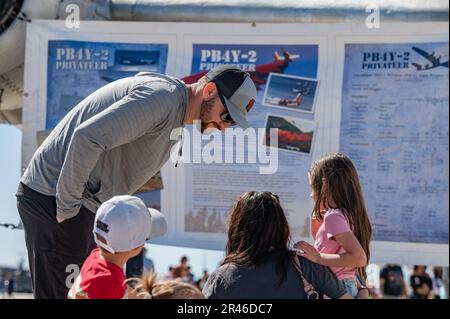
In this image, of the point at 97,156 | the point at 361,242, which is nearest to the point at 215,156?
the point at 361,242

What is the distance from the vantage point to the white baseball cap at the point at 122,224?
8.16 ft

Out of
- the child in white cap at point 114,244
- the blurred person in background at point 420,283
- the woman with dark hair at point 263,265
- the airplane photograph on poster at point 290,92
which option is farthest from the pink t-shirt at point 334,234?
the blurred person in background at point 420,283

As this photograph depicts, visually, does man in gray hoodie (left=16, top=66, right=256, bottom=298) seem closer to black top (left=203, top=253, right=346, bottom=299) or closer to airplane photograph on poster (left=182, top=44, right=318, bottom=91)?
black top (left=203, top=253, right=346, bottom=299)

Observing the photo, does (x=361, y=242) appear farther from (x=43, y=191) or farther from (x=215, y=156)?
(x=215, y=156)

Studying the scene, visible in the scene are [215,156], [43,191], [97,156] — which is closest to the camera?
[97,156]

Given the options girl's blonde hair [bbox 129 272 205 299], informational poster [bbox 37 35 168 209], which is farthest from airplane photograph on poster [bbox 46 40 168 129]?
girl's blonde hair [bbox 129 272 205 299]

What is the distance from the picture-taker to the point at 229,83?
285 centimetres

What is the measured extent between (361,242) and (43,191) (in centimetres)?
118

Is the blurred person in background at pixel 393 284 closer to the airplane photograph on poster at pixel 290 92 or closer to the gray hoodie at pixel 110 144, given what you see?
the airplane photograph on poster at pixel 290 92

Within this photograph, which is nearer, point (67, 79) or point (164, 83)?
point (164, 83)

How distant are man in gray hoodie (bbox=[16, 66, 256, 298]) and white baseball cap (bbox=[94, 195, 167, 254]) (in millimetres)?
253

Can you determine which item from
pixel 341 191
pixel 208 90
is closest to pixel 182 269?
pixel 341 191
